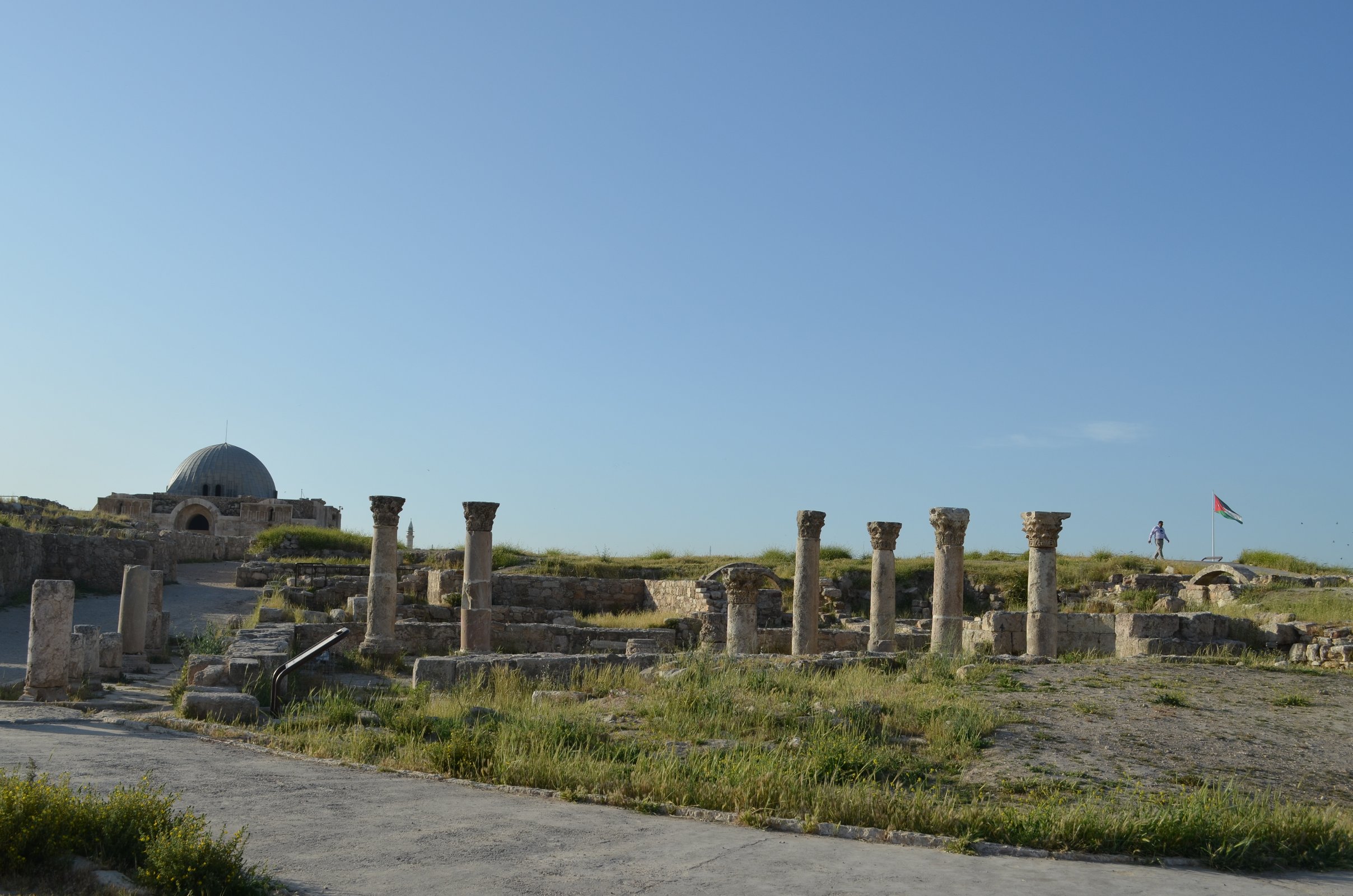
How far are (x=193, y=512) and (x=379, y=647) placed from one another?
3590 centimetres

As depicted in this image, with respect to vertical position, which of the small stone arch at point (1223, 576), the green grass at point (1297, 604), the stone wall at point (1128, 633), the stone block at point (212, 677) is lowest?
the stone block at point (212, 677)

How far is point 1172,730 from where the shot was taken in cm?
1102

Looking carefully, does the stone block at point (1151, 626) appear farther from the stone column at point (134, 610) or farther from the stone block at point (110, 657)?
the stone column at point (134, 610)

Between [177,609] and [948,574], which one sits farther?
[177,609]

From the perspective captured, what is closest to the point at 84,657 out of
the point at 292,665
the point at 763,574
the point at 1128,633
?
the point at 292,665

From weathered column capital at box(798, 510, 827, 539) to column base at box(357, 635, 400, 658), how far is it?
7763 millimetres

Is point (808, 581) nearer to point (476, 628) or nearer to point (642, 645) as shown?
point (642, 645)

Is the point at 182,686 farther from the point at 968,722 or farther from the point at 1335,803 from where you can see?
the point at 1335,803

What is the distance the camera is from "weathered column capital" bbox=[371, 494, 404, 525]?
814 inches

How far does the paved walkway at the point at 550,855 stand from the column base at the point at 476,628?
12.2 m

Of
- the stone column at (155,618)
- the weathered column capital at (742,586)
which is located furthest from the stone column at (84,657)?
the weathered column capital at (742,586)

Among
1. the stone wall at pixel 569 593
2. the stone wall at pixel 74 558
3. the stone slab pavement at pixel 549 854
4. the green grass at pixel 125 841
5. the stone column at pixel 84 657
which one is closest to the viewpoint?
the green grass at pixel 125 841

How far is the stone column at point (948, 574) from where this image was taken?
64.2 ft

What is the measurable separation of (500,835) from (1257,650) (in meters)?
18.0
